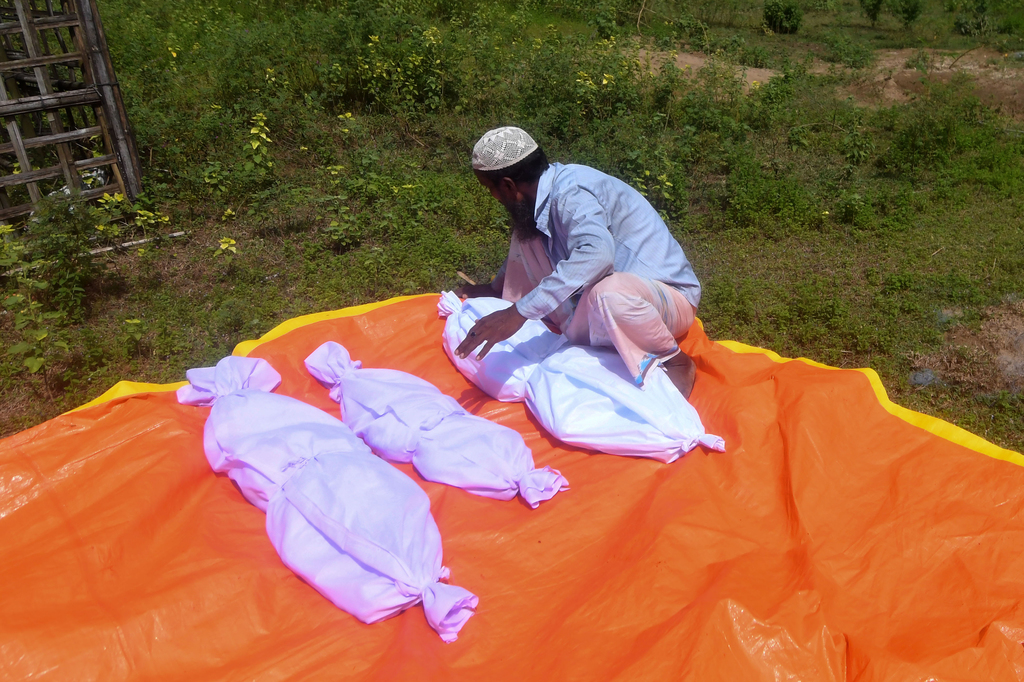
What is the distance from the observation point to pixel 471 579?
224 cm

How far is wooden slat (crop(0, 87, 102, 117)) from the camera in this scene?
3.98 m

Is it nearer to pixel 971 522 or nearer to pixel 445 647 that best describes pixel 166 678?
pixel 445 647

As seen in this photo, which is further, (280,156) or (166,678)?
(280,156)

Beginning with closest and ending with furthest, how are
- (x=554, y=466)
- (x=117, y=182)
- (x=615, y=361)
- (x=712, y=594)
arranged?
1. (x=712, y=594)
2. (x=554, y=466)
3. (x=615, y=361)
4. (x=117, y=182)

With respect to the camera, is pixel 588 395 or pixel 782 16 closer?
pixel 588 395

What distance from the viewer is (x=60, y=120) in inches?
174

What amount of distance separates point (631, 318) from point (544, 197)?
62cm

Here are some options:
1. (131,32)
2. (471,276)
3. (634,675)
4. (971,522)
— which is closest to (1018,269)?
(971,522)

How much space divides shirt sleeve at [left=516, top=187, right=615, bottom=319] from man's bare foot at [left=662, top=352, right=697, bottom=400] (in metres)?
0.50

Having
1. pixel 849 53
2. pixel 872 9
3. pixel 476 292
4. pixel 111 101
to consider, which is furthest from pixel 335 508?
pixel 872 9

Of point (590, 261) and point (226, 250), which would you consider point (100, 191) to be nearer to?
point (226, 250)

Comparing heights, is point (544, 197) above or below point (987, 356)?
above

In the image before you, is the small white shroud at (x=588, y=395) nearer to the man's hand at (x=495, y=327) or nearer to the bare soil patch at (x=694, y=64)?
the man's hand at (x=495, y=327)

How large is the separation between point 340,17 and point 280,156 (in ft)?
5.96
